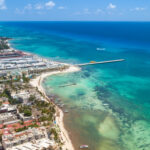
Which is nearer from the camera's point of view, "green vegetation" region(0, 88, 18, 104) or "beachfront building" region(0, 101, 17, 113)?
"beachfront building" region(0, 101, 17, 113)

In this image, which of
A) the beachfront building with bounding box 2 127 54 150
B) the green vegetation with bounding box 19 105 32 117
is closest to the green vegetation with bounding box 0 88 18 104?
the green vegetation with bounding box 19 105 32 117

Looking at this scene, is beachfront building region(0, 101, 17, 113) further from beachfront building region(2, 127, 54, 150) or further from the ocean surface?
the ocean surface

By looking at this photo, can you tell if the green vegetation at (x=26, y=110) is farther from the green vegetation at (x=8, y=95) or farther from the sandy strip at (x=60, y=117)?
the sandy strip at (x=60, y=117)

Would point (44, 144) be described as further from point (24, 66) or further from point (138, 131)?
point (24, 66)

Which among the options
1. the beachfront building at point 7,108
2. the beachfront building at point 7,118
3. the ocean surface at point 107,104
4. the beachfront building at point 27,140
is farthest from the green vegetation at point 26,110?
the ocean surface at point 107,104

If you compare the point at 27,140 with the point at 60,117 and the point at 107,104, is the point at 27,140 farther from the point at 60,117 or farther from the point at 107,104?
the point at 107,104

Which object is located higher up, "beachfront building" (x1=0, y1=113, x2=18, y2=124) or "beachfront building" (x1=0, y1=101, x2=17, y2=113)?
"beachfront building" (x1=0, y1=101, x2=17, y2=113)

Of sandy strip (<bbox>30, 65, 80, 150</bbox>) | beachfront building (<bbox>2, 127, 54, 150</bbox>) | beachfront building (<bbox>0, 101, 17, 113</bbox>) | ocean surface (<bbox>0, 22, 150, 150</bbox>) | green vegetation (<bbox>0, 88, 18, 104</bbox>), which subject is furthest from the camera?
green vegetation (<bbox>0, 88, 18, 104</bbox>)

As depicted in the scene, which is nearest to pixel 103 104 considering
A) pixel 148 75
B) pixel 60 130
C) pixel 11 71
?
pixel 60 130
